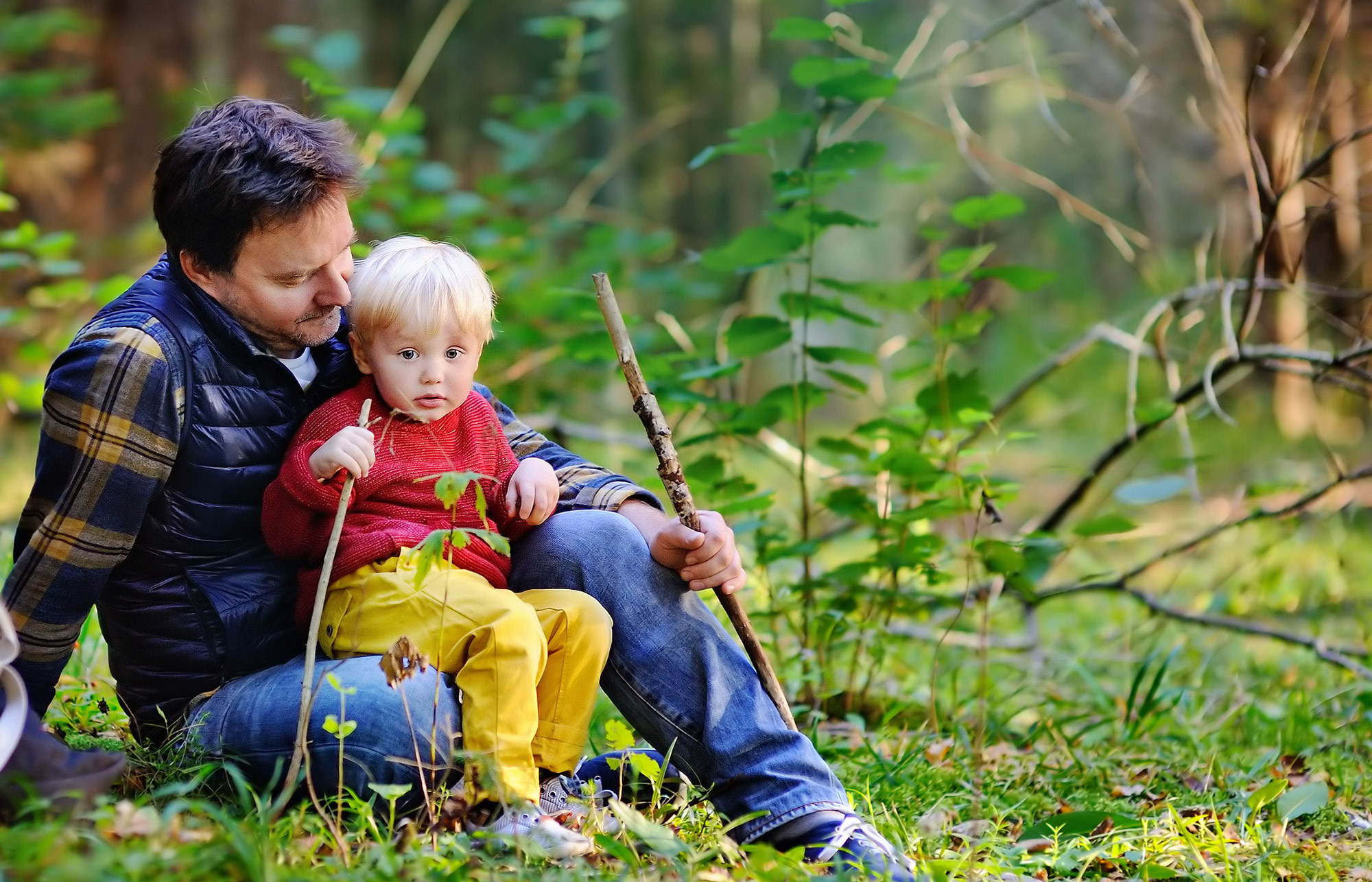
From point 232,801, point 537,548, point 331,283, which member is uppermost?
point 331,283

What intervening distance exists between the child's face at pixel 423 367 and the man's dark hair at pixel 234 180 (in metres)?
0.27

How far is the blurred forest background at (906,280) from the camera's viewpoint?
9.53ft

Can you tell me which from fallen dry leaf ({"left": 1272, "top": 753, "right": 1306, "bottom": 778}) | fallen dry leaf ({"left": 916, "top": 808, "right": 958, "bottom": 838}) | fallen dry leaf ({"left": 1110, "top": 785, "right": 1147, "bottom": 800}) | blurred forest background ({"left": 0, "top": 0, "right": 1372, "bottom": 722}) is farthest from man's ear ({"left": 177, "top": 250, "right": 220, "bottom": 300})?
fallen dry leaf ({"left": 1272, "top": 753, "right": 1306, "bottom": 778})

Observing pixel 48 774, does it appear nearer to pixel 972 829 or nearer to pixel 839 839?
pixel 839 839

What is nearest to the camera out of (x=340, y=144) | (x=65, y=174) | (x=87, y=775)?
(x=87, y=775)

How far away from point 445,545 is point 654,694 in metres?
0.46

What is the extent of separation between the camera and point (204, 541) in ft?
6.33

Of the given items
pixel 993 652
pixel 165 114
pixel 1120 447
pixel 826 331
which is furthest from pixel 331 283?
pixel 826 331

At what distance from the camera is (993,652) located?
4.10m

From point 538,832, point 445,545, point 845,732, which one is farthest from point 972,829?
point 445,545

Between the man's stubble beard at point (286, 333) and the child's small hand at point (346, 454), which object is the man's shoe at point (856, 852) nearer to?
the child's small hand at point (346, 454)

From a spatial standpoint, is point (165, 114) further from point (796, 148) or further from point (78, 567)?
point (796, 148)

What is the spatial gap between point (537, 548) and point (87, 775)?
797 mm

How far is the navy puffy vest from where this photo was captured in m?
1.90
